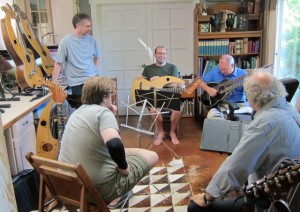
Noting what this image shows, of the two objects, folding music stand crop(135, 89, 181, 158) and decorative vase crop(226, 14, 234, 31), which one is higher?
decorative vase crop(226, 14, 234, 31)

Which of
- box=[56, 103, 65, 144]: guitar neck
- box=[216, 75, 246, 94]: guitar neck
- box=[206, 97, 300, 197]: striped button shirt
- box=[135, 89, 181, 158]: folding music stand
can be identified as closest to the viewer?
box=[206, 97, 300, 197]: striped button shirt

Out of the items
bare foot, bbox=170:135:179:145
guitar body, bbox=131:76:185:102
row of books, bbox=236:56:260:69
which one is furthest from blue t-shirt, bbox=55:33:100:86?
row of books, bbox=236:56:260:69

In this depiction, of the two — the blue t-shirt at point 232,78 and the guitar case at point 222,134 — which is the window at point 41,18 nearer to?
the blue t-shirt at point 232,78

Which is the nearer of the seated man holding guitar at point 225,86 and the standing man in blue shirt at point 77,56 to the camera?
the standing man in blue shirt at point 77,56

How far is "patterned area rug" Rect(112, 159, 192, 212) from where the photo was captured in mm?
2354

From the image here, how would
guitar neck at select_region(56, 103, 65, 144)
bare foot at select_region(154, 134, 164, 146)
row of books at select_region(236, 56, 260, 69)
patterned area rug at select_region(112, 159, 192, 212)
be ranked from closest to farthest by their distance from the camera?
patterned area rug at select_region(112, 159, 192, 212), guitar neck at select_region(56, 103, 65, 144), bare foot at select_region(154, 134, 164, 146), row of books at select_region(236, 56, 260, 69)

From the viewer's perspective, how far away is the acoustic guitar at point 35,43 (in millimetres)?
3189

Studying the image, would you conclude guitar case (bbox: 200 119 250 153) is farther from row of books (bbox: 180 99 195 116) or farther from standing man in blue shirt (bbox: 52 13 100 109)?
row of books (bbox: 180 99 195 116)

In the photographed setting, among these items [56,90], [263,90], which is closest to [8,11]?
[56,90]

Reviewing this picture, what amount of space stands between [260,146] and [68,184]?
39.9 inches

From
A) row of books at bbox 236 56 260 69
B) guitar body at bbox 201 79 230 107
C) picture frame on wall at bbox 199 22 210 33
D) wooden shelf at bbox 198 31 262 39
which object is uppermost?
picture frame on wall at bbox 199 22 210 33

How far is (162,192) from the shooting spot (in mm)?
2559

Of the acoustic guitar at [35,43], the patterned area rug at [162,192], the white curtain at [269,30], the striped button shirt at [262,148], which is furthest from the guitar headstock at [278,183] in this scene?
the white curtain at [269,30]

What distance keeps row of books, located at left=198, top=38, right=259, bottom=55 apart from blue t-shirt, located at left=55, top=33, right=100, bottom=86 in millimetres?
1811
